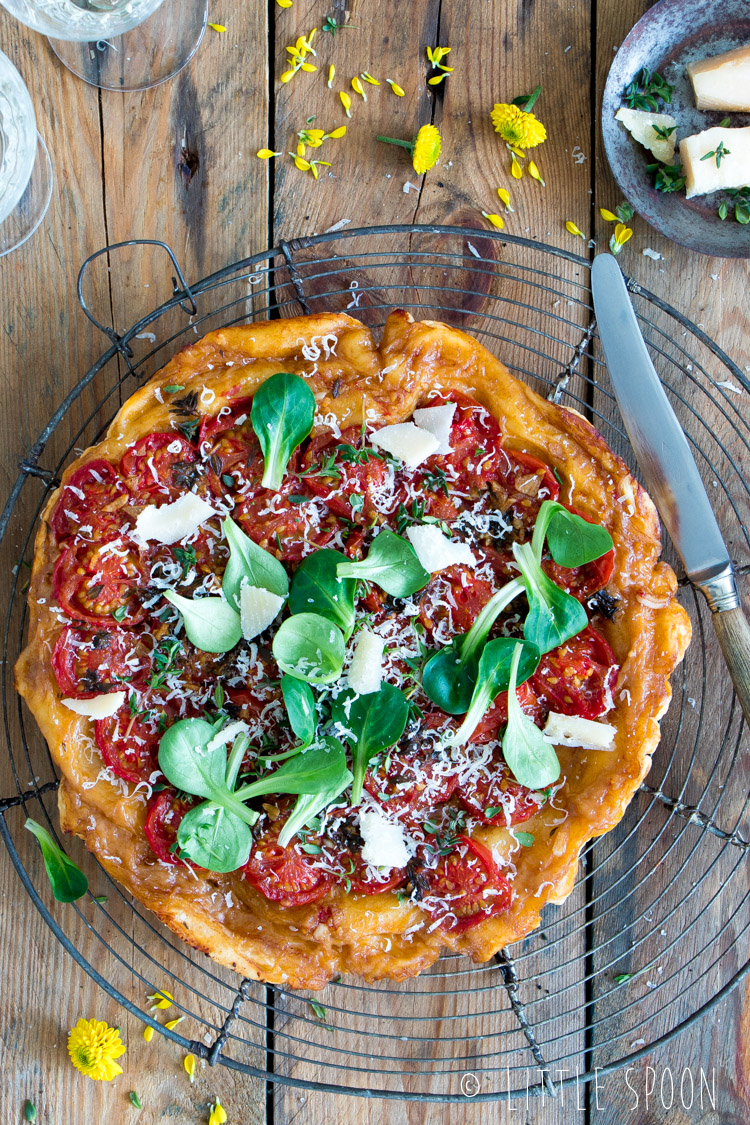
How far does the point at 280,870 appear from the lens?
9.18 feet

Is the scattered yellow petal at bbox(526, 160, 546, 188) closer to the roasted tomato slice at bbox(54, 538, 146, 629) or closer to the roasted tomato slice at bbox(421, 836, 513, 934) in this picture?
the roasted tomato slice at bbox(54, 538, 146, 629)

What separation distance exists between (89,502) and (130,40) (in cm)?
185

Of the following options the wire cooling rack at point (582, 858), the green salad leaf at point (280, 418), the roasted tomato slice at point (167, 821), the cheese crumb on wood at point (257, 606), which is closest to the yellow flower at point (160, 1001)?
the wire cooling rack at point (582, 858)

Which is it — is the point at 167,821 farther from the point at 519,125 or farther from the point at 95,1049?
the point at 519,125

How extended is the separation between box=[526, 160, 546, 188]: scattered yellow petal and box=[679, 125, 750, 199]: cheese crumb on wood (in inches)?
19.9

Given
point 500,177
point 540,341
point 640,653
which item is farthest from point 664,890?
point 500,177

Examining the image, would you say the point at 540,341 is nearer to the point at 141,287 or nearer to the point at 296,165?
the point at 296,165

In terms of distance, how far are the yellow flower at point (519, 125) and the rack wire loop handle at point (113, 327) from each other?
1315 millimetres

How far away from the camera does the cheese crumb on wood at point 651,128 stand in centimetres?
324

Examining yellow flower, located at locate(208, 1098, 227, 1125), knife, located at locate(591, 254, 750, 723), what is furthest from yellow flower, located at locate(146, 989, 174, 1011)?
knife, located at locate(591, 254, 750, 723)

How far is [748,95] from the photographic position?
3189mm

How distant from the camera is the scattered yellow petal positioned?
11.0 feet

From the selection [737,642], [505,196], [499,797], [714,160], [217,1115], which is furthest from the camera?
[505,196]

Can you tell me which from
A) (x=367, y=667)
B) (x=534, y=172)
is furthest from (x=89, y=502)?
(x=534, y=172)
